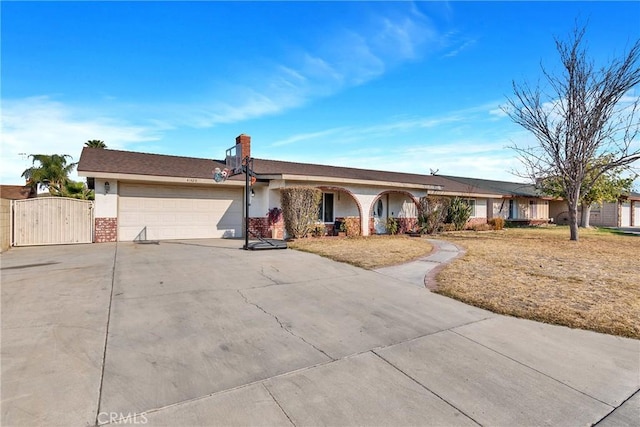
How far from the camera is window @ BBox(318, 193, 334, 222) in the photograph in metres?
16.1

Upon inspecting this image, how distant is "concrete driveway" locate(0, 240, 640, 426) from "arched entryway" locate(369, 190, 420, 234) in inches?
457

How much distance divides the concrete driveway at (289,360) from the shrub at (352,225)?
966 cm

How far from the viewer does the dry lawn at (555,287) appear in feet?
15.4

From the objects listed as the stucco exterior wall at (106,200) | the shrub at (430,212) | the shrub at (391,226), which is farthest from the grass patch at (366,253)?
the stucco exterior wall at (106,200)

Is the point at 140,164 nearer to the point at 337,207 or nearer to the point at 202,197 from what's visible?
the point at 202,197

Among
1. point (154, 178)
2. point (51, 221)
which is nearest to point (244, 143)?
point (154, 178)

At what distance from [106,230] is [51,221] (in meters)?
1.77

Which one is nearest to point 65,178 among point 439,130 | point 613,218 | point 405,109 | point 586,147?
point 405,109

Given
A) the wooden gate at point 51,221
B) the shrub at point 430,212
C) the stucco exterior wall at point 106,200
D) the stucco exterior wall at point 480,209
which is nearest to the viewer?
the wooden gate at point 51,221

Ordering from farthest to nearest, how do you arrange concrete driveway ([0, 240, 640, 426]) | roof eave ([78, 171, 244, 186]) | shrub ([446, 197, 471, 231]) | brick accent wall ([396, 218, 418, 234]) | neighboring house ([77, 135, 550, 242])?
shrub ([446, 197, 471, 231]) < brick accent wall ([396, 218, 418, 234]) < neighboring house ([77, 135, 550, 242]) < roof eave ([78, 171, 244, 186]) < concrete driveway ([0, 240, 640, 426])

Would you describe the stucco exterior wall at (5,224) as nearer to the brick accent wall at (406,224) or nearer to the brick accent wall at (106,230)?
the brick accent wall at (106,230)

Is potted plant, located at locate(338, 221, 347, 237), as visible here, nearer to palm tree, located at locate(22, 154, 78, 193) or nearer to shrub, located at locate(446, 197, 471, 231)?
shrub, located at locate(446, 197, 471, 231)

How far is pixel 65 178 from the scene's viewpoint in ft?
89.0

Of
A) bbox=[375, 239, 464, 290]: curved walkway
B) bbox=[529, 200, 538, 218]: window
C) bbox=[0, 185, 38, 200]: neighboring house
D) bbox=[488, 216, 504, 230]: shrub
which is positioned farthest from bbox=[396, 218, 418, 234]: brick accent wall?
bbox=[0, 185, 38, 200]: neighboring house
